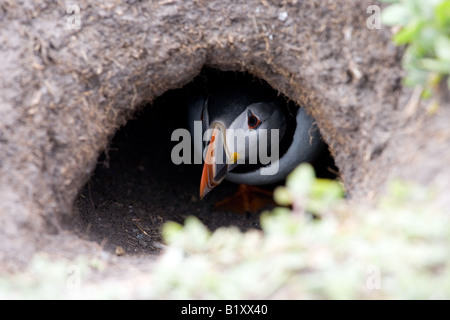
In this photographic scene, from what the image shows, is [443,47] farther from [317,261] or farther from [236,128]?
[236,128]

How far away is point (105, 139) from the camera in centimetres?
301

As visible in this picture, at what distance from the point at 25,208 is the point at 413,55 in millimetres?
2094

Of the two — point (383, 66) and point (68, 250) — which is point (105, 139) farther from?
point (383, 66)

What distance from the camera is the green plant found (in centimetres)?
191

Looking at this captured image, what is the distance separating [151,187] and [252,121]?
129 cm

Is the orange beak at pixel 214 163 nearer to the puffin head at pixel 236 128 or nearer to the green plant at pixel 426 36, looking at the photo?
the puffin head at pixel 236 128

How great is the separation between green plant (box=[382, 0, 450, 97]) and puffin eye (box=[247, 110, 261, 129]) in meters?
1.62

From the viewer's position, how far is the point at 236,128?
3.72 m

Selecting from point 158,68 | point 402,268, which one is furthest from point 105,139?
point 402,268

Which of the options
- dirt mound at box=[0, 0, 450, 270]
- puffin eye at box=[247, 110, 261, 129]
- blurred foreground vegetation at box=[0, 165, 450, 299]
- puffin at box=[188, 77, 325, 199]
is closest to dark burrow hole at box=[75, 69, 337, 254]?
puffin at box=[188, 77, 325, 199]

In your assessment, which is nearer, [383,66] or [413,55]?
[413,55]

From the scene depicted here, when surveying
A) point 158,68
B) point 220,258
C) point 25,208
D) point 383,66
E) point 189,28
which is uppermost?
point 189,28

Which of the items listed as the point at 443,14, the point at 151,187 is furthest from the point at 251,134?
the point at 443,14
